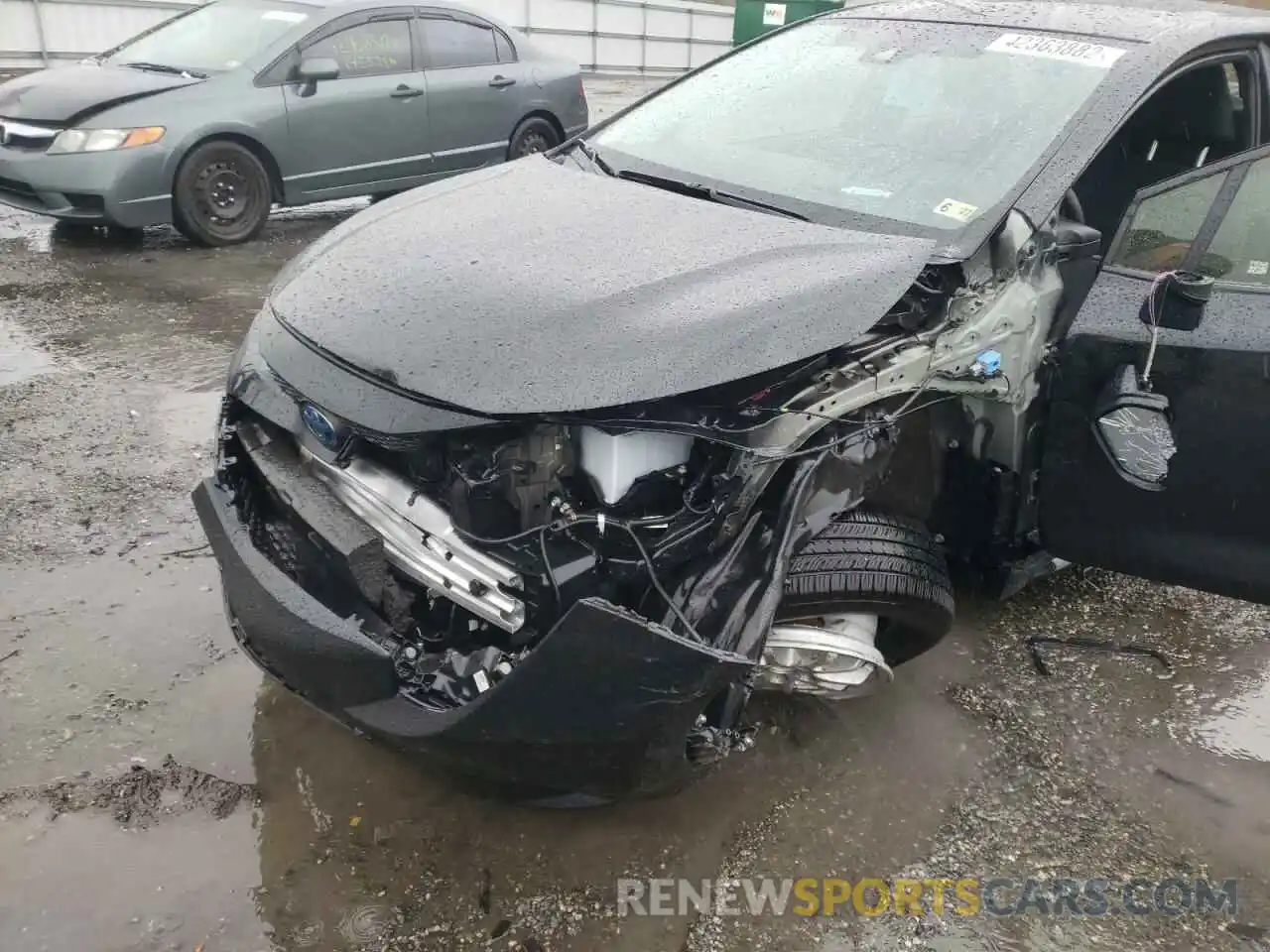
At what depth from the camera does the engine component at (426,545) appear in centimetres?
193

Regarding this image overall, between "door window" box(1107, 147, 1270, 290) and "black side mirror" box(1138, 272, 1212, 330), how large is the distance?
125mm

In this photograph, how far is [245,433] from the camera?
7.74ft

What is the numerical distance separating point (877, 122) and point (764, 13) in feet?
50.2

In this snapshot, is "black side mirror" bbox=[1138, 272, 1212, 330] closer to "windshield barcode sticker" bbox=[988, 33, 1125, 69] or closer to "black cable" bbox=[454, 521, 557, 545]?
"windshield barcode sticker" bbox=[988, 33, 1125, 69]

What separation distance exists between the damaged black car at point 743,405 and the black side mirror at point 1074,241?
0.01 m

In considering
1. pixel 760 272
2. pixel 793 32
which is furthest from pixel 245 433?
pixel 793 32

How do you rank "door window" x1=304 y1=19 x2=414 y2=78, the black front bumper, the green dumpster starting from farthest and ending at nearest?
the green dumpster
"door window" x1=304 y1=19 x2=414 y2=78
the black front bumper

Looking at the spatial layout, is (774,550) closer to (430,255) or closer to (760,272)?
(760,272)

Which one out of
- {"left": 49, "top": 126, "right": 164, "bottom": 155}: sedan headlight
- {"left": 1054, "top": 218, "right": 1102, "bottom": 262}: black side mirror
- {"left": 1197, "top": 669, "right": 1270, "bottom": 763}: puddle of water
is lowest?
{"left": 1197, "top": 669, "right": 1270, "bottom": 763}: puddle of water

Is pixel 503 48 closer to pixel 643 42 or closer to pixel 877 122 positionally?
pixel 877 122

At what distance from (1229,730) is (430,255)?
2545 mm

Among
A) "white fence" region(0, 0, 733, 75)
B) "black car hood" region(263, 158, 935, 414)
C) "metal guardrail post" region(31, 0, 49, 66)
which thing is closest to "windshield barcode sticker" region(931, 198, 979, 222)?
"black car hood" region(263, 158, 935, 414)

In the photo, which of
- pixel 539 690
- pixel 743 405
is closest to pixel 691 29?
pixel 743 405

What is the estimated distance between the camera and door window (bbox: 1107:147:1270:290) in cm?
252
